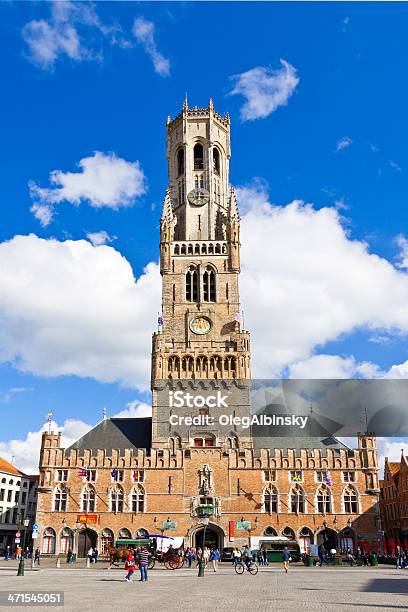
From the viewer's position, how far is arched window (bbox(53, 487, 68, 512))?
62000 millimetres

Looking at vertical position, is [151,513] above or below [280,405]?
below

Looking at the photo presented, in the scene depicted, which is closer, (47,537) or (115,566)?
(115,566)

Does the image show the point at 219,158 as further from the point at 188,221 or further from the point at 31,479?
the point at 31,479

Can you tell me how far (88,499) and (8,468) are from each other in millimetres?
30517

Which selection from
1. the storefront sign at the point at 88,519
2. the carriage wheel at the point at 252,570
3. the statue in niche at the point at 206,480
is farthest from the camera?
the statue in niche at the point at 206,480

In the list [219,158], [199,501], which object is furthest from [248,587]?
[219,158]

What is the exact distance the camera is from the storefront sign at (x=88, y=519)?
5962 cm

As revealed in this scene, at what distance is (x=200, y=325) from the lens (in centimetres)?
7275

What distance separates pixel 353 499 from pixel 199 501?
16.1 m

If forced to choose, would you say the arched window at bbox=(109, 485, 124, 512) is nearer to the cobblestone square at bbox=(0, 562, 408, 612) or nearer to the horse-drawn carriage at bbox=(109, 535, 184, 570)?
the horse-drawn carriage at bbox=(109, 535, 184, 570)

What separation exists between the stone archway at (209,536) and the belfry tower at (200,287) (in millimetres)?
8430

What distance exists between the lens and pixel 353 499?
62.6 meters

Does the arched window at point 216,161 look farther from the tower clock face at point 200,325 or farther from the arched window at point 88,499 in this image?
the arched window at point 88,499

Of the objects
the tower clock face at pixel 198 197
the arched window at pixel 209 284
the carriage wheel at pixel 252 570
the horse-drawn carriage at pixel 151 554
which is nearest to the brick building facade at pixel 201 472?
the arched window at pixel 209 284
